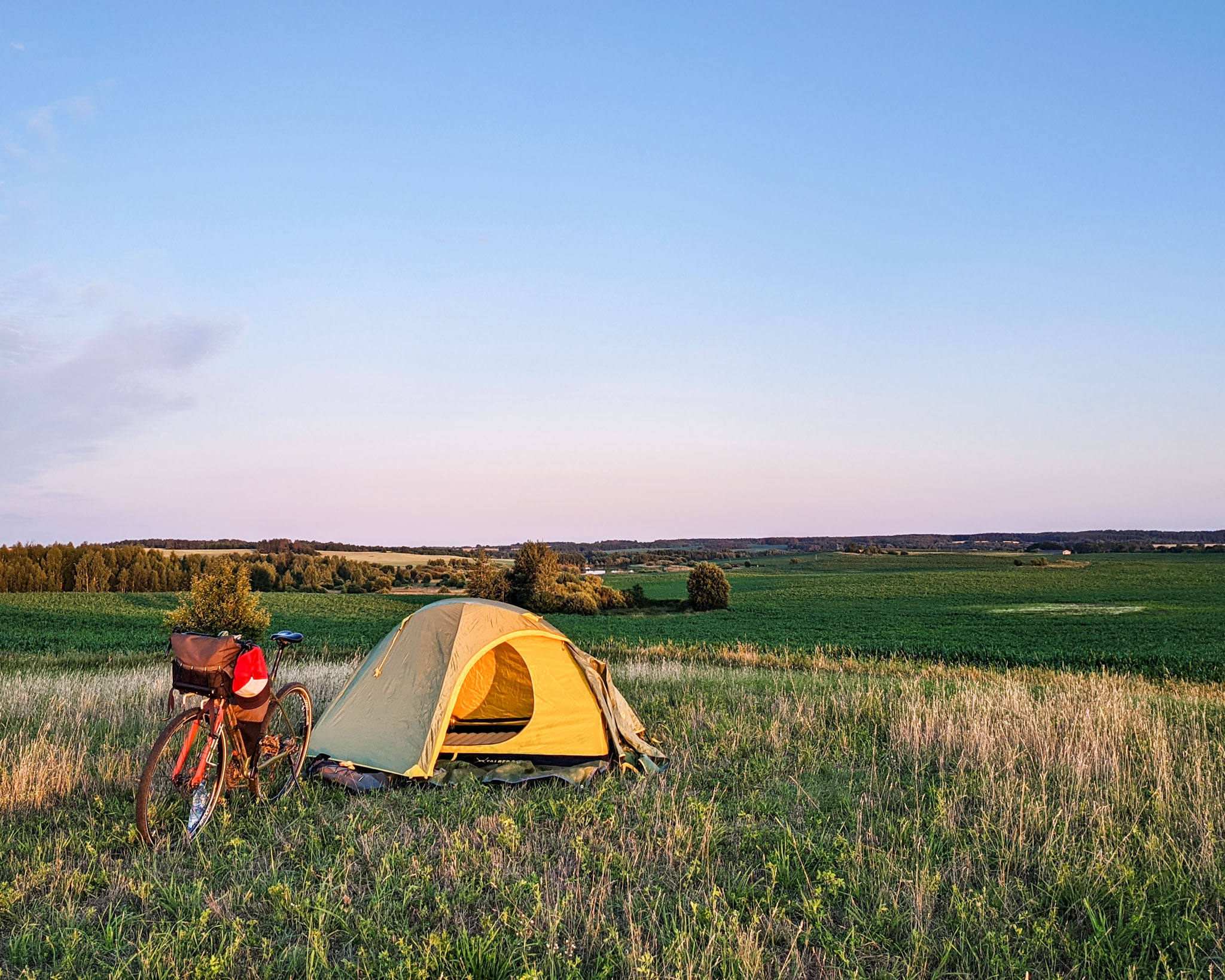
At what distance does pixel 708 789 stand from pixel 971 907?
2.88 metres

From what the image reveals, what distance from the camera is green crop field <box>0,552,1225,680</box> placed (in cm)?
2738

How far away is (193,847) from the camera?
557 centimetres

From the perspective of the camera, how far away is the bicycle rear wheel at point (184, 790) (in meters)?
5.57

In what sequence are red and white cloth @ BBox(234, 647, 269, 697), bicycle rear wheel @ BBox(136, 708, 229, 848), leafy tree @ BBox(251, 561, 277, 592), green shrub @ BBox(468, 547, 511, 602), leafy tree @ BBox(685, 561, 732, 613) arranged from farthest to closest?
1. leafy tree @ BBox(251, 561, 277, 592)
2. green shrub @ BBox(468, 547, 511, 602)
3. leafy tree @ BBox(685, 561, 732, 613)
4. red and white cloth @ BBox(234, 647, 269, 697)
5. bicycle rear wheel @ BBox(136, 708, 229, 848)

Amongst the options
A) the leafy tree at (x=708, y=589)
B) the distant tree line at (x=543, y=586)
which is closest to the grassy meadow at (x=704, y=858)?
the distant tree line at (x=543, y=586)

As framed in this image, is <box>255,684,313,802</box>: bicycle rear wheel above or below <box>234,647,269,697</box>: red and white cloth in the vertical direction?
below

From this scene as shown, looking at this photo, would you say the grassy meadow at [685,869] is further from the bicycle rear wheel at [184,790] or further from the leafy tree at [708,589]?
the leafy tree at [708,589]

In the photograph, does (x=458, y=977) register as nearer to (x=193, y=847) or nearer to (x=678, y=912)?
(x=678, y=912)

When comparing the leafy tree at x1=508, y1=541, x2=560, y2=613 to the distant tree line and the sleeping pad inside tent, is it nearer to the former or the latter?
the distant tree line

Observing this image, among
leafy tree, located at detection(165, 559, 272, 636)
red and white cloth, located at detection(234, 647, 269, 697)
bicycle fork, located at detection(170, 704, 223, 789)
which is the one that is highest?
red and white cloth, located at detection(234, 647, 269, 697)

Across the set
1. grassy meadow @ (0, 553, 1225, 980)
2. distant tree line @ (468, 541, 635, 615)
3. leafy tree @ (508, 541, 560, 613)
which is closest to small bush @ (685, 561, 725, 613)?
distant tree line @ (468, 541, 635, 615)

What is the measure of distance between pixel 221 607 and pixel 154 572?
41026mm

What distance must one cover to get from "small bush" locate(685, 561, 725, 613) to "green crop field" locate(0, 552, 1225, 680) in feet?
7.66

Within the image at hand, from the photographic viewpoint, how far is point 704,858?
529 centimetres
